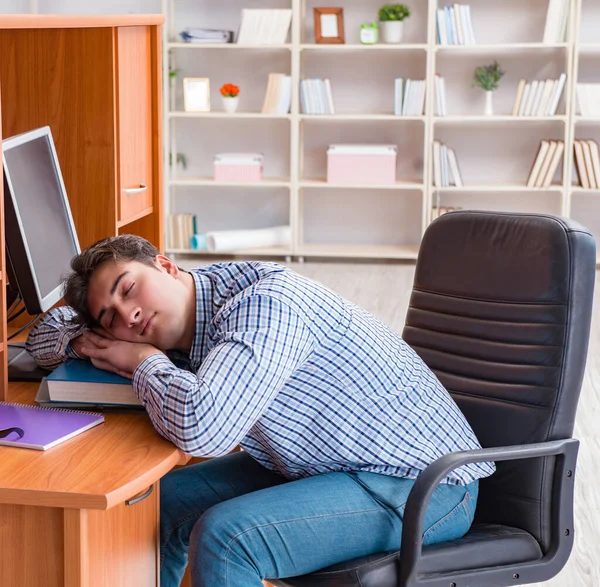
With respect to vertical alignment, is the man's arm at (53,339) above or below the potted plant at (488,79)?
below

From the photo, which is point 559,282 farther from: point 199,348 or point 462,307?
point 199,348

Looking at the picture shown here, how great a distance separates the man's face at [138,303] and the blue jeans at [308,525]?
0.29m

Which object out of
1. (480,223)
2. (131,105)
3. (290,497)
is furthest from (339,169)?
(290,497)

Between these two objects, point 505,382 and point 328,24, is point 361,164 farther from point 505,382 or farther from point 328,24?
point 505,382

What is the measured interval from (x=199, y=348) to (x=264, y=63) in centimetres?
504

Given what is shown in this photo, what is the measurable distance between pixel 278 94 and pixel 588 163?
2.00 m

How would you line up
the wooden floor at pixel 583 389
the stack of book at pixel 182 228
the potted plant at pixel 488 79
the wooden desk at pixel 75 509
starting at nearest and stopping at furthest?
the wooden desk at pixel 75 509, the wooden floor at pixel 583 389, the potted plant at pixel 488 79, the stack of book at pixel 182 228

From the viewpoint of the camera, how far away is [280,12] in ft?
19.5

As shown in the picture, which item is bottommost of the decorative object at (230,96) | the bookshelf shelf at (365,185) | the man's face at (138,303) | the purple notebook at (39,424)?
the purple notebook at (39,424)

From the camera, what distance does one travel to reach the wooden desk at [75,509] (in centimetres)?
118

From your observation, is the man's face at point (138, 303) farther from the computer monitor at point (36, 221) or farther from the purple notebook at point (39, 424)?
the computer monitor at point (36, 221)

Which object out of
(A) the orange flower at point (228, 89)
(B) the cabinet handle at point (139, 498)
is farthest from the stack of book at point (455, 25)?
(B) the cabinet handle at point (139, 498)

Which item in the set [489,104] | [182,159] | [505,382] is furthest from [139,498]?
[182,159]

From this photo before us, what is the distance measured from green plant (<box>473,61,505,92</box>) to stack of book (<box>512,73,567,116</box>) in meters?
0.17
